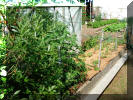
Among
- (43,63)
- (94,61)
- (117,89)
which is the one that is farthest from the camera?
(94,61)

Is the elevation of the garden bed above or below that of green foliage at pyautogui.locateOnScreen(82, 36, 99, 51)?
below

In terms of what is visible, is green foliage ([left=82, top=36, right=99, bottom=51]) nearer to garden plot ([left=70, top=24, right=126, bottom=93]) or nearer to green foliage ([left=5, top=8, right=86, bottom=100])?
garden plot ([left=70, top=24, right=126, bottom=93])

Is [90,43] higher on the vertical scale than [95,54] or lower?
higher

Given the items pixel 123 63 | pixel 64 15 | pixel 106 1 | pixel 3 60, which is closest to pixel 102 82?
pixel 123 63

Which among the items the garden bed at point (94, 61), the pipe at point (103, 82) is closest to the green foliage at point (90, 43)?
the garden bed at point (94, 61)

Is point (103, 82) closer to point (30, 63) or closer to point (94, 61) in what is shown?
point (94, 61)

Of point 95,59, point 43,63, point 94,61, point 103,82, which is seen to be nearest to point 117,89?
point 103,82

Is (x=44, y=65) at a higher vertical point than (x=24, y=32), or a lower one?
lower

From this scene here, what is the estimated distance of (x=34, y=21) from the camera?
323cm

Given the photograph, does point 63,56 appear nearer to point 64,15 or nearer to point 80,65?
point 80,65

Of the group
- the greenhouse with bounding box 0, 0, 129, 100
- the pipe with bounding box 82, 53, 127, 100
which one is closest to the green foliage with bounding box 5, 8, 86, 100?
the greenhouse with bounding box 0, 0, 129, 100

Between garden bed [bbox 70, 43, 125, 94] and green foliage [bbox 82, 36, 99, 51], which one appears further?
green foliage [bbox 82, 36, 99, 51]

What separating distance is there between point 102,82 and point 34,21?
3142mm

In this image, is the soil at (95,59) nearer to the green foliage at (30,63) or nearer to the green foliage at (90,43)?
the green foliage at (90,43)
